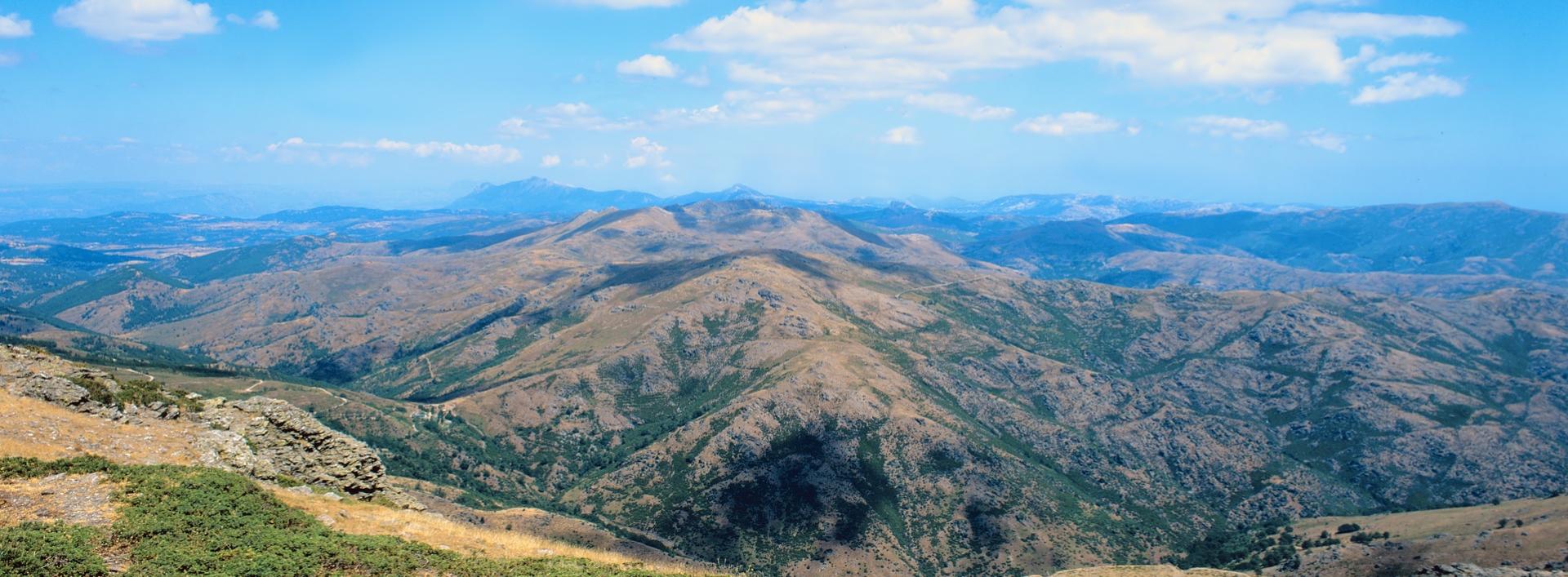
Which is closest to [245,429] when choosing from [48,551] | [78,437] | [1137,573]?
[78,437]

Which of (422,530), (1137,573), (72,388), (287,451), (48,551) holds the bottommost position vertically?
(1137,573)

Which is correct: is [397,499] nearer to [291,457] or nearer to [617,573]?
[291,457]

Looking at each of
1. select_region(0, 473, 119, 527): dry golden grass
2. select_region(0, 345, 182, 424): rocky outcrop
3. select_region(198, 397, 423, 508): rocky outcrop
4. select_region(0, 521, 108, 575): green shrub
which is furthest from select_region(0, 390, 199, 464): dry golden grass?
select_region(0, 521, 108, 575): green shrub

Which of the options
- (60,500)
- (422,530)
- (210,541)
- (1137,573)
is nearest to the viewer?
(210,541)

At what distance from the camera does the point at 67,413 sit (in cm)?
5172

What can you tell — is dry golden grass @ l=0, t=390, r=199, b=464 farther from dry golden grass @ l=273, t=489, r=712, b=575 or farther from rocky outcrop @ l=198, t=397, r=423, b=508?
dry golden grass @ l=273, t=489, r=712, b=575

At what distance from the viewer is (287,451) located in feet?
195

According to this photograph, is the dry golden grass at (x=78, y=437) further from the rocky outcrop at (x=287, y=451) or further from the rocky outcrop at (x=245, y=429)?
the rocky outcrop at (x=287, y=451)

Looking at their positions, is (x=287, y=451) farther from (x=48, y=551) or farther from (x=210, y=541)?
(x=48, y=551)

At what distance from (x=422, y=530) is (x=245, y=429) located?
851 inches

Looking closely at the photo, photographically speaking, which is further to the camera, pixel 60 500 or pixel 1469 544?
pixel 1469 544

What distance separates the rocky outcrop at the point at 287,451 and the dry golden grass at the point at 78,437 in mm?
2279

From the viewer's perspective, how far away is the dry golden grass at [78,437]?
45938mm

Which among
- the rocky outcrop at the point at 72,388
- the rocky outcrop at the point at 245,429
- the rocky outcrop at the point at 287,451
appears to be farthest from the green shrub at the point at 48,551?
the rocky outcrop at the point at 72,388
